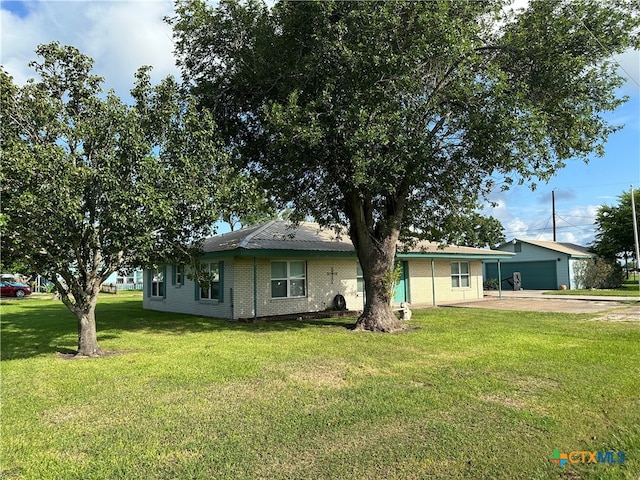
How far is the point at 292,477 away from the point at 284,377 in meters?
3.34

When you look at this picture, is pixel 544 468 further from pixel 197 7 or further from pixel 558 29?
pixel 197 7

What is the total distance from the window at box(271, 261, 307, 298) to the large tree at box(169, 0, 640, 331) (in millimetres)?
4241

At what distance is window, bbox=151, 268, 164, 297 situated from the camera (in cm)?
2014

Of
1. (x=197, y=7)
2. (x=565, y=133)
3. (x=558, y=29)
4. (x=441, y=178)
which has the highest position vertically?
(x=197, y=7)

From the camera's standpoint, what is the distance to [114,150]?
27.2 feet

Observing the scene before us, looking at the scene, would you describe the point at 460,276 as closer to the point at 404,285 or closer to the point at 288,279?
the point at 404,285

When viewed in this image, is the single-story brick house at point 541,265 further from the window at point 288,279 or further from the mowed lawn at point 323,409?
the mowed lawn at point 323,409

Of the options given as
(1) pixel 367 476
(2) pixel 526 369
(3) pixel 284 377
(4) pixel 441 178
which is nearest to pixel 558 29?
(4) pixel 441 178

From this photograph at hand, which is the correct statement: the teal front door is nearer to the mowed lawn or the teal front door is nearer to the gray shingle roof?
the gray shingle roof

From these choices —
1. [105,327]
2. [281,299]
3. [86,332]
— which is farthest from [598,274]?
[86,332]

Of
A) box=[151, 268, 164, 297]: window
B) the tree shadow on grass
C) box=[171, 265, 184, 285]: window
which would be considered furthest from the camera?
box=[151, 268, 164, 297]: window

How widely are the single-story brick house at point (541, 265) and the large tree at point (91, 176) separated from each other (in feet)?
95.8

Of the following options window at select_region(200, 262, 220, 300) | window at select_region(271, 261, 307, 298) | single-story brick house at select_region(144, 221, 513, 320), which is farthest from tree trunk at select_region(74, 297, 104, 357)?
window at select_region(271, 261, 307, 298)

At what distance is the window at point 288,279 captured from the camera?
16.3m
